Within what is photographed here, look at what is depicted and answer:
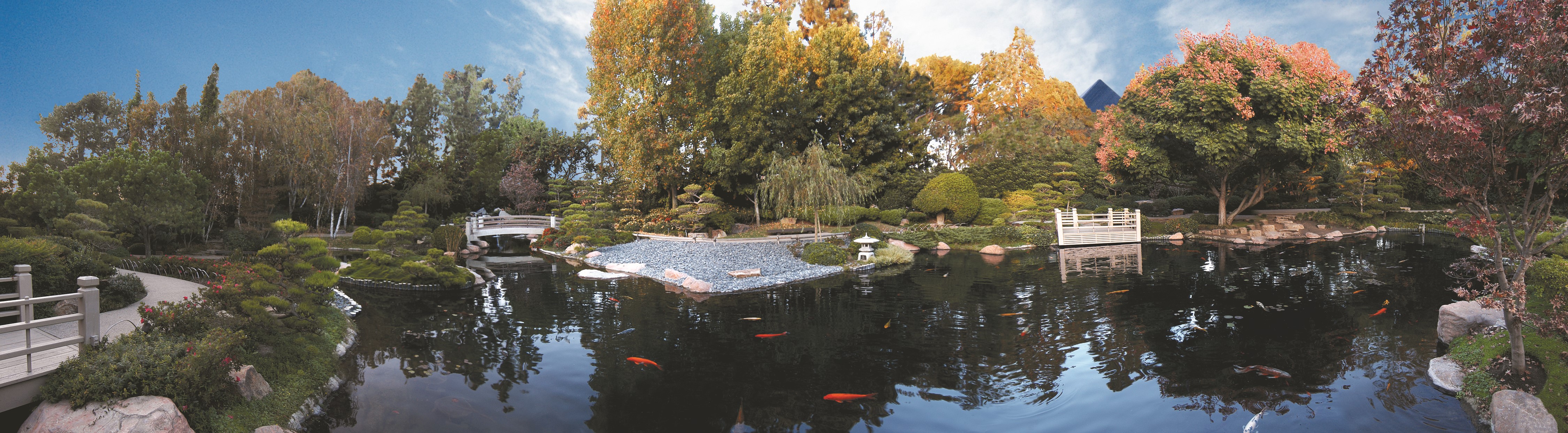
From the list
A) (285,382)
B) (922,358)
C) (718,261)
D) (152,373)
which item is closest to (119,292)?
(285,382)

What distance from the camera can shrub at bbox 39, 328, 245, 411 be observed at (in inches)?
169

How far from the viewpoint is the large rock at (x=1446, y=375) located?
5.48m

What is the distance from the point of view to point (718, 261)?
49.2 ft

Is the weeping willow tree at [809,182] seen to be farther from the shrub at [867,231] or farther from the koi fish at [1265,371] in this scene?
the koi fish at [1265,371]

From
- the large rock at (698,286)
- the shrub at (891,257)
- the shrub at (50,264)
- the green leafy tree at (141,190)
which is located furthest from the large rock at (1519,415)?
the green leafy tree at (141,190)

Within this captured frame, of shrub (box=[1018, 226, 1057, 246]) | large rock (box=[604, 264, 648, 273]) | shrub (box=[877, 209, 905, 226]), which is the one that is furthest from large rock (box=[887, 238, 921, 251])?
large rock (box=[604, 264, 648, 273])

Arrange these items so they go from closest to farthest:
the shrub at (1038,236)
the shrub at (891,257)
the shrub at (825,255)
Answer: the shrub at (825,255)
the shrub at (891,257)
the shrub at (1038,236)

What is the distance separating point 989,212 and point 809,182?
30.5 ft

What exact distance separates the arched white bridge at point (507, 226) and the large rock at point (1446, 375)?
24085 mm

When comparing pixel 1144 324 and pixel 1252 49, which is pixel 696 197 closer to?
pixel 1144 324

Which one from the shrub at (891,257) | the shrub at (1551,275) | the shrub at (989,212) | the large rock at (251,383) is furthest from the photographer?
the shrub at (989,212)

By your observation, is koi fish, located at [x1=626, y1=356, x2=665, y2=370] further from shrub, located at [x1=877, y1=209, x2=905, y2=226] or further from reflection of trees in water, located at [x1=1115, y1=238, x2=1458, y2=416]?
shrub, located at [x1=877, y1=209, x2=905, y2=226]

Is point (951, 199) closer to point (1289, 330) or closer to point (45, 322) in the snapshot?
point (1289, 330)

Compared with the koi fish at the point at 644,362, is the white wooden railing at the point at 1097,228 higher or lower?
higher
